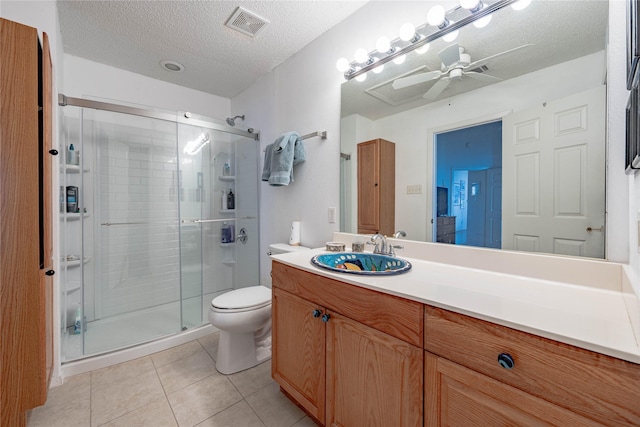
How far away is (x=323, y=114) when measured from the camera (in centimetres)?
188

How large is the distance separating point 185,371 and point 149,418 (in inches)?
15.1

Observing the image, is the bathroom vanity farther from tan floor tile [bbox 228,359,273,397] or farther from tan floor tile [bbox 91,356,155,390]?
tan floor tile [bbox 91,356,155,390]

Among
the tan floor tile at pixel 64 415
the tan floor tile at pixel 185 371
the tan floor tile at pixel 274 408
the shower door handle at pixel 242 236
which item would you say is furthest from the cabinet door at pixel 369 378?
the shower door handle at pixel 242 236

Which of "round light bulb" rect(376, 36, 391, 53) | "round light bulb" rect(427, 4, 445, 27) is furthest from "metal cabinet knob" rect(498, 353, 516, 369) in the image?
"round light bulb" rect(376, 36, 391, 53)

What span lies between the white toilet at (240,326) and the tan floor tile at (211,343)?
209 mm

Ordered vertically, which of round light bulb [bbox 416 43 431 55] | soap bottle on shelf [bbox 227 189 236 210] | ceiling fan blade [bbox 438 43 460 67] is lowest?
soap bottle on shelf [bbox 227 189 236 210]

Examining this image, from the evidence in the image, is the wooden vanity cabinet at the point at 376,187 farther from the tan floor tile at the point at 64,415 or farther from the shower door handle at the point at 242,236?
the tan floor tile at the point at 64,415

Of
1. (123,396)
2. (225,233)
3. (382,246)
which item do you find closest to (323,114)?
(382,246)

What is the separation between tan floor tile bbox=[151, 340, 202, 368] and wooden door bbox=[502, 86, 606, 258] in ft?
6.86

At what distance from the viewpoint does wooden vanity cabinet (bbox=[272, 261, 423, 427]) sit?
0.83 meters

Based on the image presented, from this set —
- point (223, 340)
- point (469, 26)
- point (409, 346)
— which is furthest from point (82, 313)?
point (469, 26)

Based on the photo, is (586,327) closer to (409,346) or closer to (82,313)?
(409,346)

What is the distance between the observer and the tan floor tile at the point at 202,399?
51.4 inches

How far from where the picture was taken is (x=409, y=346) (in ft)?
2.70
